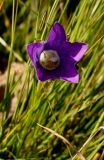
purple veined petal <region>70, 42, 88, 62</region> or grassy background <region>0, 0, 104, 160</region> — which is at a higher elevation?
purple veined petal <region>70, 42, 88, 62</region>

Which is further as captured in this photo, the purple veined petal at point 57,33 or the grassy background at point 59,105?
the grassy background at point 59,105

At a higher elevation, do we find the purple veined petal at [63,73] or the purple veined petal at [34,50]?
the purple veined petal at [34,50]

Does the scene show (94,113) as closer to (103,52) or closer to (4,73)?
(103,52)

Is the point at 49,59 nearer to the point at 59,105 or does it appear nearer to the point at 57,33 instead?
the point at 57,33

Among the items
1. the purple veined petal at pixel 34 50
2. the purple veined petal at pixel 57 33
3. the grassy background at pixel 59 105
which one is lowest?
the grassy background at pixel 59 105

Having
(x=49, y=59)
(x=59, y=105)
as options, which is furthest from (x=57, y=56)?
(x=59, y=105)

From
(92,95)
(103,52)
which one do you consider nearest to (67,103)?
(92,95)

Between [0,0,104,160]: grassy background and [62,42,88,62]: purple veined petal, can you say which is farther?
[0,0,104,160]: grassy background
